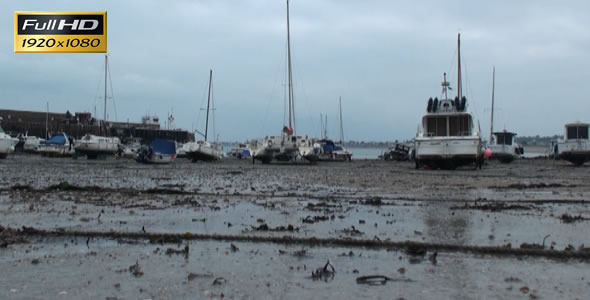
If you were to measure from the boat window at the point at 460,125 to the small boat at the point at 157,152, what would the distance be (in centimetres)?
2112

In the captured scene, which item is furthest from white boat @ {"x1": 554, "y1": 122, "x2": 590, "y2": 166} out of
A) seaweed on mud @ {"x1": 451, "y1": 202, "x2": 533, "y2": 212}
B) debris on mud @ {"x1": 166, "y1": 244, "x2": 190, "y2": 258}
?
debris on mud @ {"x1": 166, "y1": 244, "x2": 190, "y2": 258}

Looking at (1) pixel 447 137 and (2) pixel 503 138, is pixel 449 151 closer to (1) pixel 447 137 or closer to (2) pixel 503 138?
(1) pixel 447 137

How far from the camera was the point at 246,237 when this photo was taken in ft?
23.8

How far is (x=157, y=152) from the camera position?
41.0 metres

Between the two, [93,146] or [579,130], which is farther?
[93,146]

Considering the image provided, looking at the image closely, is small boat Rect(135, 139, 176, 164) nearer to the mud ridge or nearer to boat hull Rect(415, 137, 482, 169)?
boat hull Rect(415, 137, 482, 169)

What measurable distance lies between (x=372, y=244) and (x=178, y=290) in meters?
2.74

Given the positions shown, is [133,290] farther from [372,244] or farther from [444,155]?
[444,155]

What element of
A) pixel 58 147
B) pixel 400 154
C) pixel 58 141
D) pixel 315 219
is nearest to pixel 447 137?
pixel 315 219

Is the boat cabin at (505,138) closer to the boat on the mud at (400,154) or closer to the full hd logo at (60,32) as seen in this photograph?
the boat on the mud at (400,154)

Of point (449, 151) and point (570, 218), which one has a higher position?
point (449, 151)

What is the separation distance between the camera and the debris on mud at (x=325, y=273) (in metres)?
5.25

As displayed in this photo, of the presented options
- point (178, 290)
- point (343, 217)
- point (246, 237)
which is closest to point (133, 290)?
point (178, 290)

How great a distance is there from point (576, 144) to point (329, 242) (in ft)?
117
